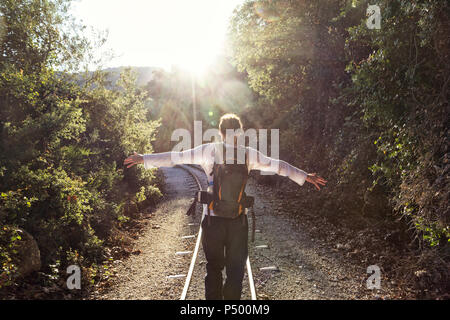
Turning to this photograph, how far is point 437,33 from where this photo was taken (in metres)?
4.77

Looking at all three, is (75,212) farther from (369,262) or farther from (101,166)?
(369,262)

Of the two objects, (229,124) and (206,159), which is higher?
(229,124)

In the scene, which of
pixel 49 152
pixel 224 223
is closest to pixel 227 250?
pixel 224 223

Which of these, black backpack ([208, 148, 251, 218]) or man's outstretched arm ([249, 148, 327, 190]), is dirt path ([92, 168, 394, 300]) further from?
man's outstretched arm ([249, 148, 327, 190])

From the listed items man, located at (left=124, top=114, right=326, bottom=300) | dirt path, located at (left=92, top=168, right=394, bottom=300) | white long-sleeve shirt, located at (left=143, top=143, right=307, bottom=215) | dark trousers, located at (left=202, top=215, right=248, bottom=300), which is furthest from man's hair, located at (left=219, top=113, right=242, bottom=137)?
dirt path, located at (left=92, top=168, right=394, bottom=300)

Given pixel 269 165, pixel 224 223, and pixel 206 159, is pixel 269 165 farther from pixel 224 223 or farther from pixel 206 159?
pixel 224 223

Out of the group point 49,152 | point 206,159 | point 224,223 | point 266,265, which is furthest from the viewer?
point 49,152

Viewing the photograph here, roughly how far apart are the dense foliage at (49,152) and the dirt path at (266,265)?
0.96 meters

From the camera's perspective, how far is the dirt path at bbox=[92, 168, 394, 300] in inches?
191

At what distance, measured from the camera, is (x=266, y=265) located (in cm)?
579

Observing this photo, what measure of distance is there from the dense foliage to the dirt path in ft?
3.16

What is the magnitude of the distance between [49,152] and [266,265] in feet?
19.4
